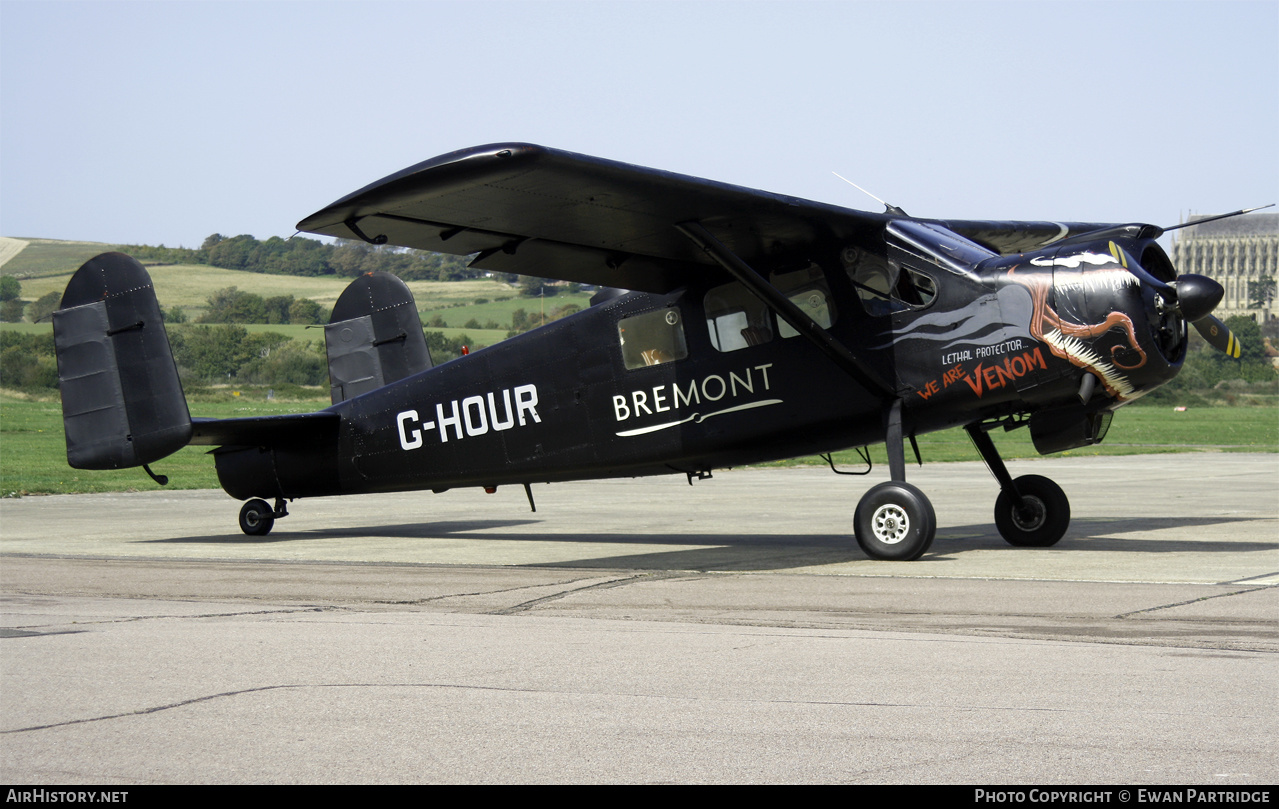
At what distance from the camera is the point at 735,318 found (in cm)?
1272

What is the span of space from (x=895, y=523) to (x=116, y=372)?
894cm

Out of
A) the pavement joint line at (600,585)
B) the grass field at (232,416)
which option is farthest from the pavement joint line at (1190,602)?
the grass field at (232,416)

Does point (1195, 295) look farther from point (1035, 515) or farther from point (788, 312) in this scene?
point (788, 312)

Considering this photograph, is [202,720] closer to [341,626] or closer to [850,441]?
[341,626]

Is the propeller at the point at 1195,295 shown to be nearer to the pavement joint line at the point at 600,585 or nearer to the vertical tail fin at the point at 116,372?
the pavement joint line at the point at 600,585

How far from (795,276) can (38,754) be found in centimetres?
881

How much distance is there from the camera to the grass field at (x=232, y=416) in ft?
92.7

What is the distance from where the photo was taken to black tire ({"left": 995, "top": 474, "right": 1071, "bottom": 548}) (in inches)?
520

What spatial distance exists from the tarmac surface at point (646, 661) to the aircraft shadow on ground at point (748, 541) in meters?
0.11

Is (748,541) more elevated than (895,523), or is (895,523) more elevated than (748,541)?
(895,523)

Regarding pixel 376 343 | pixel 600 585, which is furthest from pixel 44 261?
pixel 600 585

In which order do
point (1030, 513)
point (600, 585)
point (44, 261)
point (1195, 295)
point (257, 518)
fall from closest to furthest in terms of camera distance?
point (600, 585)
point (1195, 295)
point (1030, 513)
point (257, 518)
point (44, 261)

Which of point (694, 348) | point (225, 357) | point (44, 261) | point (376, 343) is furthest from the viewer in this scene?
point (44, 261)

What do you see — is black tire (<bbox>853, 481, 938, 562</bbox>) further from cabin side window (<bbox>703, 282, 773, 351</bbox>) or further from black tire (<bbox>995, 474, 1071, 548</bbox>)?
black tire (<bbox>995, 474, 1071, 548</bbox>)
